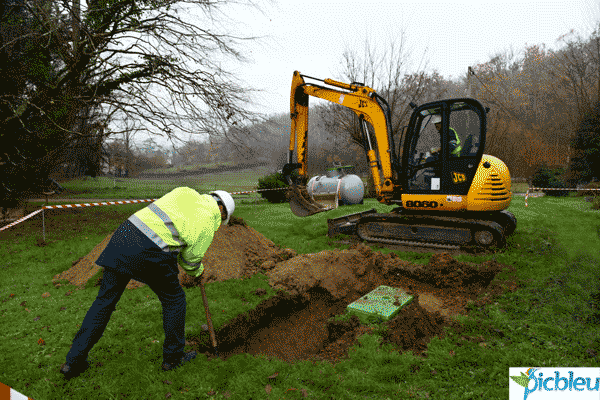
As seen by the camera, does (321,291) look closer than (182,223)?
No

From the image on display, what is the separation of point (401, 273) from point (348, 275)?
37.2 inches

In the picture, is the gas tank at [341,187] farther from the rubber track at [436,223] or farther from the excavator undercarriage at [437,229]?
the rubber track at [436,223]

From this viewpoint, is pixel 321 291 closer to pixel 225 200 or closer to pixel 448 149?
pixel 225 200

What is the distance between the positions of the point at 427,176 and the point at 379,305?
379 centimetres

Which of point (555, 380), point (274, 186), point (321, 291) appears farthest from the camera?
point (274, 186)

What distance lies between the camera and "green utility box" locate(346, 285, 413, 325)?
409 cm

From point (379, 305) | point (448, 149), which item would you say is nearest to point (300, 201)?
point (448, 149)

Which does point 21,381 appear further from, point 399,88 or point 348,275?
point 399,88

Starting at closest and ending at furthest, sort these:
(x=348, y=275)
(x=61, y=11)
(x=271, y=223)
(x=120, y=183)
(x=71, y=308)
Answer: (x=71, y=308)
(x=348, y=275)
(x=61, y=11)
(x=271, y=223)
(x=120, y=183)

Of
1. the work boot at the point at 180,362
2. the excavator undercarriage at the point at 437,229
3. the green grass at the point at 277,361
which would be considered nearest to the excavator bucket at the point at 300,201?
the excavator undercarriage at the point at 437,229

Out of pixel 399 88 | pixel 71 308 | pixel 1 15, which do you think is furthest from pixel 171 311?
pixel 399 88

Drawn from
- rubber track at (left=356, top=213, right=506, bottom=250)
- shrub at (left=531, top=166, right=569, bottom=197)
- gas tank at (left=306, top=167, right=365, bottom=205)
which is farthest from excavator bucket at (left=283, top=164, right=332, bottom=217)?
shrub at (left=531, top=166, right=569, bottom=197)

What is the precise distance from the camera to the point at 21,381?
3.02 meters

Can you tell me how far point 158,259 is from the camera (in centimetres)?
293
